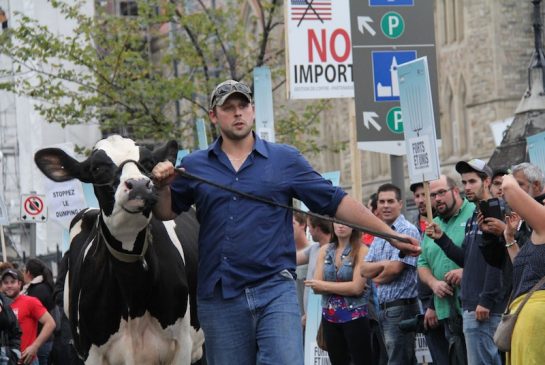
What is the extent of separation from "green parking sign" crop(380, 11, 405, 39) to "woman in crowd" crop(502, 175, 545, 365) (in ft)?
18.9

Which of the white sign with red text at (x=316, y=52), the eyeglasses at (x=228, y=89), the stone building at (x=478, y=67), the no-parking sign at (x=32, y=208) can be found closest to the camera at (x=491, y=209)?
the eyeglasses at (x=228, y=89)

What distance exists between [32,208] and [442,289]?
16.1 metres

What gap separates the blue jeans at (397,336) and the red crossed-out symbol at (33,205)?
1507cm

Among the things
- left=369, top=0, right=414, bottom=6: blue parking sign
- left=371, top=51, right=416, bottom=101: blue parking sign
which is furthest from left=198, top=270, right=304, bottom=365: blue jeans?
left=369, top=0, right=414, bottom=6: blue parking sign

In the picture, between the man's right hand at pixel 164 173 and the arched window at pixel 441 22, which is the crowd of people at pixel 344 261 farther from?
the arched window at pixel 441 22

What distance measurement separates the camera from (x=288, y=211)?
28.9 ft

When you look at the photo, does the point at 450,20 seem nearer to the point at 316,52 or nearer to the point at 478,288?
the point at 316,52

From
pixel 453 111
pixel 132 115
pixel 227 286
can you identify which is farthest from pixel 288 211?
pixel 453 111

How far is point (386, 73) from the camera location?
1474 cm

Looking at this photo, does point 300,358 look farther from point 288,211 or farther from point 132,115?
point 132,115

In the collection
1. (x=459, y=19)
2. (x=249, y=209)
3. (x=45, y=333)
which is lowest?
(x=45, y=333)

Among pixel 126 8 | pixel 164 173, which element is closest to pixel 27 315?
pixel 164 173

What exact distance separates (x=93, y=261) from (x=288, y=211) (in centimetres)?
216

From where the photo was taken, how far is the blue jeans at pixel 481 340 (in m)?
12.2
